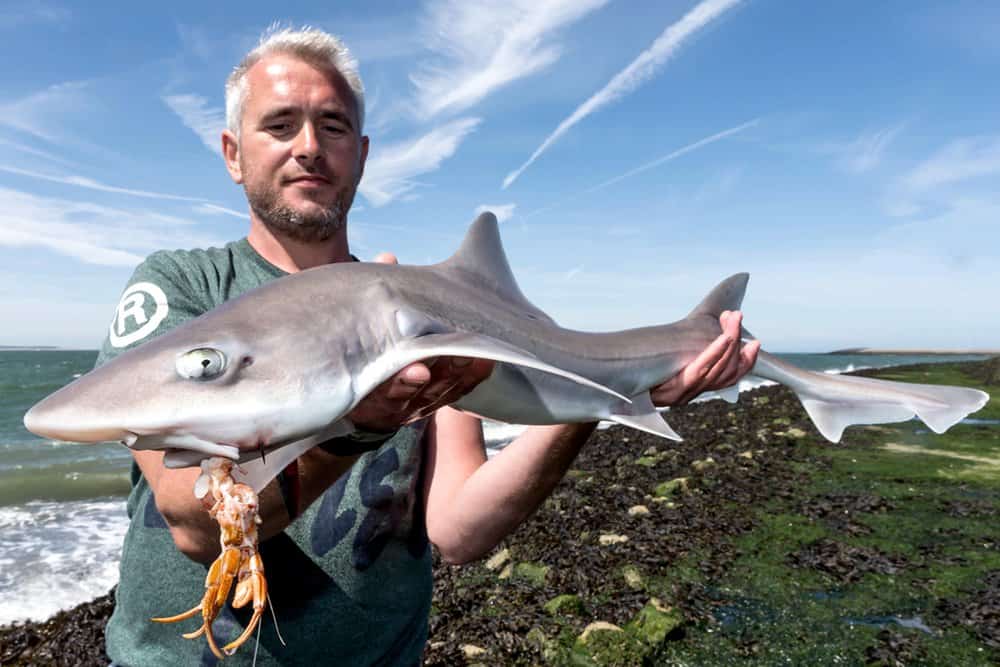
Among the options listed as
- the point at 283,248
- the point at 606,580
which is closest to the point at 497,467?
the point at 283,248

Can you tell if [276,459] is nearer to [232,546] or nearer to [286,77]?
[232,546]

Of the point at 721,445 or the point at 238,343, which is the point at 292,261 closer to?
the point at 238,343

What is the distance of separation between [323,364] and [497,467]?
4.50 ft

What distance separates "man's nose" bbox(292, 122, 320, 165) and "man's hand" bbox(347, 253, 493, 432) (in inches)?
53.3

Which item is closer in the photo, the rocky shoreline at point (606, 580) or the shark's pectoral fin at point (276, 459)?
the shark's pectoral fin at point (276, 459)

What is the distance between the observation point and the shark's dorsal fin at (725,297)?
390 centimetres

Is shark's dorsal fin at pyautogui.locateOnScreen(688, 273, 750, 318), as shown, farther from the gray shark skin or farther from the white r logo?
the white r logo

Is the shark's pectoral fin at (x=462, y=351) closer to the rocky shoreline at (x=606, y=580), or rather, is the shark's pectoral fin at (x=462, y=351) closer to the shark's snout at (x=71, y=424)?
the shark's snout at (x=71, y=424)

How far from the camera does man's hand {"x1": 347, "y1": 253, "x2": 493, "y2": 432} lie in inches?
77.9

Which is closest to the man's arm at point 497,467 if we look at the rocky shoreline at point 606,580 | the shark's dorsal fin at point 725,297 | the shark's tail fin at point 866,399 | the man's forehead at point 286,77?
the shark's dorsal fin at point 725,297

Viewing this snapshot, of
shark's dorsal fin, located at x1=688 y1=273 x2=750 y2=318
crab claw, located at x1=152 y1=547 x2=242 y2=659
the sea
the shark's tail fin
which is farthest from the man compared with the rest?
the sea

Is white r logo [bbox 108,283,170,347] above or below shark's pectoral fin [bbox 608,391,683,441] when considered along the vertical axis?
above

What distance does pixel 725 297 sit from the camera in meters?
4.02

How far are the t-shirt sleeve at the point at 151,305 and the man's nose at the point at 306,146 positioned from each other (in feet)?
2.23
